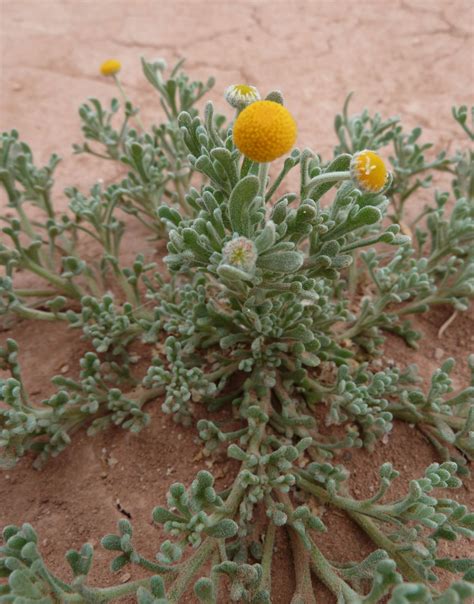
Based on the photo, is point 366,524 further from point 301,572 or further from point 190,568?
point 190,568

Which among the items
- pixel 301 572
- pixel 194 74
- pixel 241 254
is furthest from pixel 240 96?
pixel 194 74

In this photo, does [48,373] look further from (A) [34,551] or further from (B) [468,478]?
(B) [468,478]

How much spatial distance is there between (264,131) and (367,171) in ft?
1.10

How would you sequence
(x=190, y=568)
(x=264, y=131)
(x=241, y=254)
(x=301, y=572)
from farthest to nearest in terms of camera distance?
(x=301, y=572) → (x=190, y=568) → (x=241, y=254) → (x=264, y=131)

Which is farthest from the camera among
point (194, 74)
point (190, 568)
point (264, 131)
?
point (194, 74)

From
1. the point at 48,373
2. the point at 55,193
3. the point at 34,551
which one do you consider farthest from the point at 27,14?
the point at 34,551

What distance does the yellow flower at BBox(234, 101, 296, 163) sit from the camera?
1.32 m

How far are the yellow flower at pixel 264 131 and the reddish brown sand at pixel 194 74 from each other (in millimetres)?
1293

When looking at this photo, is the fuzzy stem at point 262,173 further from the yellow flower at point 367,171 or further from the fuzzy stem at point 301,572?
the fuzzy stem at point 301,572

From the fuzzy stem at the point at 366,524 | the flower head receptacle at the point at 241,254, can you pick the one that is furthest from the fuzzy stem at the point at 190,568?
the flower head receptacle at the point at 241,254

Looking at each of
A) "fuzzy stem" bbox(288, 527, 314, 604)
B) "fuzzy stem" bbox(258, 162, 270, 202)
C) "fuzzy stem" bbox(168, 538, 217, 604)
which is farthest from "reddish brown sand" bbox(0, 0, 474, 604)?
"fuzzy stem" bbox(258, 162, 270, 202)

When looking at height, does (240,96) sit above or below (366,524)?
above

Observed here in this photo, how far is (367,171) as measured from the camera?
148 cm

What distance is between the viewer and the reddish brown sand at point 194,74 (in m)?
2.03
